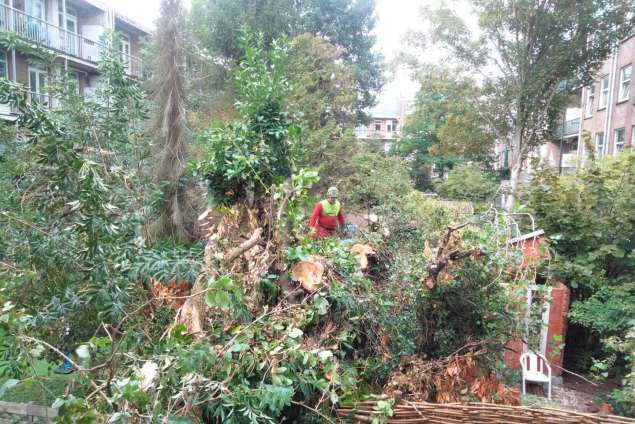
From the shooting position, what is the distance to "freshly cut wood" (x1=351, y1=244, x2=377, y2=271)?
15.0 ft

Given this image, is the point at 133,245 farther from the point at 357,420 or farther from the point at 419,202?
the point at 419,202

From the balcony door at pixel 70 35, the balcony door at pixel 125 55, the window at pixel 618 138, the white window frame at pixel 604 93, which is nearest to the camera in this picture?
the balcony door at pixel 125 55

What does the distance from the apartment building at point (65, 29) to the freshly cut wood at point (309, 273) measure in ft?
38.2

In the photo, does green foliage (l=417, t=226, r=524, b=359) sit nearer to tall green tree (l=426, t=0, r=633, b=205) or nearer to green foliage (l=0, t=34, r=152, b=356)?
green foliage (l=0, t=34, r=152, b=356)

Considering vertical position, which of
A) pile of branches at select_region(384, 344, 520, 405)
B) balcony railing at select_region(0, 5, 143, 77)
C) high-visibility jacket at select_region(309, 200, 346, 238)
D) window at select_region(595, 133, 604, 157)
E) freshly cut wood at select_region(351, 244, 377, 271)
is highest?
balcony railing at select_region(0, 5, 143, 77)

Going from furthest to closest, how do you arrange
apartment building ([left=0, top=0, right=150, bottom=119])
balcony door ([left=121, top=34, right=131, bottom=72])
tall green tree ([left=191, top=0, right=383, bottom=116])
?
apartment building ([left=0, top=0, right=150, bottom=119]) < tall green tree ([left=191, top=0, right=383, bottom=116]) < balcony door ([left=121, top=34, right=131, bottom=72])

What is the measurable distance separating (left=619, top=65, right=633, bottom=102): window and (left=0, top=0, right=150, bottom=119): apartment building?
61.1 feet

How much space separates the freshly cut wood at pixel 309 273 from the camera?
337 centimetres

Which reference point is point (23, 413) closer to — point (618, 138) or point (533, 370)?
point (533, 370)

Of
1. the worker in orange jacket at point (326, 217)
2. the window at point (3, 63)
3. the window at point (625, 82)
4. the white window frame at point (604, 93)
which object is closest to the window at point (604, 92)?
the white window frame at point (604, 93)

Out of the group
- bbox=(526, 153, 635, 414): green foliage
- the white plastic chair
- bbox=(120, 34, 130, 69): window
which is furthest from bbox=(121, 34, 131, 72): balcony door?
bbox=(526, 153, 635, 414): green foliage

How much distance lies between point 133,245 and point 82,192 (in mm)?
561

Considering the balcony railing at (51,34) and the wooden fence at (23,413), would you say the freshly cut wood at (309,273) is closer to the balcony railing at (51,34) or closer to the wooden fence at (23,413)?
the wooden fence at (23,413)

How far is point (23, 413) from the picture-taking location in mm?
3242
